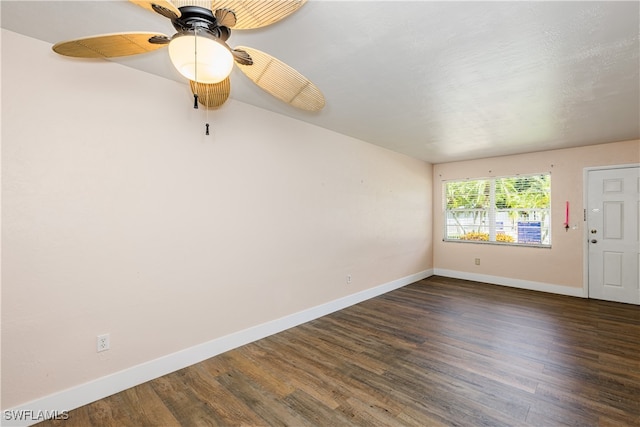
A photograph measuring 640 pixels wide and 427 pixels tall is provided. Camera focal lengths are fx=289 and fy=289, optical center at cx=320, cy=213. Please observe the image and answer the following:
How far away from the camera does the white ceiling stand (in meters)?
1.64

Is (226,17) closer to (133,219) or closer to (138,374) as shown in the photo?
(133,219)

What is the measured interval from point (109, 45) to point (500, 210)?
611 cm

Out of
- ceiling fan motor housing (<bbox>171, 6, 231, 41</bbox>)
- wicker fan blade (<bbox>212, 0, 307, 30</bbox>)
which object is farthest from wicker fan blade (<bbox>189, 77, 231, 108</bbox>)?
wicker fan blade (<bbox>212, 0, 307, 30</bbox>)

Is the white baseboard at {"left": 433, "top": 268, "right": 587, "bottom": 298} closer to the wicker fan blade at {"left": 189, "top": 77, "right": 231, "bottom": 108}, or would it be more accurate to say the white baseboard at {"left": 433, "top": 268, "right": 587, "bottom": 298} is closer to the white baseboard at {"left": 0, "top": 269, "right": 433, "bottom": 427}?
the white baseboard at {"left": 0, "top": 269, "right": 433, "bottom": 427}

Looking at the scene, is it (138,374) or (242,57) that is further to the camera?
(138,374)

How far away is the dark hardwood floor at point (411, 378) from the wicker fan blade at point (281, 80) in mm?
2080

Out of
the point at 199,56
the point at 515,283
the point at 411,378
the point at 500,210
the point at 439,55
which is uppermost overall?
the point at 439,55

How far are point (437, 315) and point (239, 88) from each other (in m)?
3.60

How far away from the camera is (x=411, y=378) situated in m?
2.38

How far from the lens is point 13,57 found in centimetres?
184

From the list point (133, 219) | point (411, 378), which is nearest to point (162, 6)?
point (133, 219)

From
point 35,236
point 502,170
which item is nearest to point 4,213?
point 35,236

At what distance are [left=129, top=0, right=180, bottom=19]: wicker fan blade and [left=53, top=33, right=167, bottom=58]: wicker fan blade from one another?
0.11 m

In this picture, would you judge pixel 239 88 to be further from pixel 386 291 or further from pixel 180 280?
pixel 386 291
